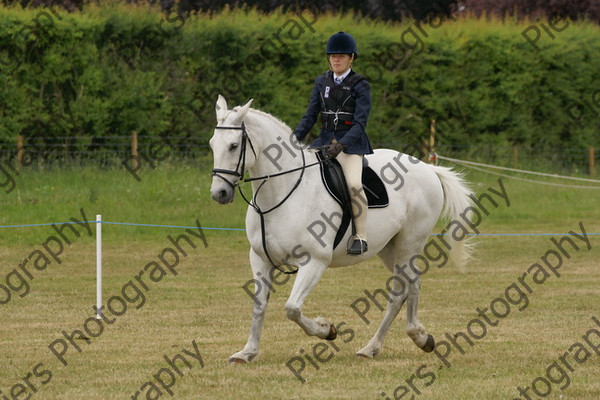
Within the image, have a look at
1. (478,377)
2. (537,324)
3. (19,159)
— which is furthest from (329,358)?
(19,159)

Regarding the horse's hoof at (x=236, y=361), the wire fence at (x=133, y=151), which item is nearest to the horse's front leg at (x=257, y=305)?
the horse's hoof at (x=236, y=361)

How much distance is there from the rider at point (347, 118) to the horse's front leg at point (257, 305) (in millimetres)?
728

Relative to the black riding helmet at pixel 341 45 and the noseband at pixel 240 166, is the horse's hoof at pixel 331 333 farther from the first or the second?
the black riding helmet at pixel 341 45

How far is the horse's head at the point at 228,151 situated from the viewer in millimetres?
7461

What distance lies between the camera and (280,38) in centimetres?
2225

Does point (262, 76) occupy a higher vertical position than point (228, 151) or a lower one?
lower

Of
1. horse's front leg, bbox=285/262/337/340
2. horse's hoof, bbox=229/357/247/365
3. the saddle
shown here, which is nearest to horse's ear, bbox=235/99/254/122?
the saddle

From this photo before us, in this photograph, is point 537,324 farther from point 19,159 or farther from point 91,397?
point 19,159

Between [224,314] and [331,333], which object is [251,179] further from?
[224,314]

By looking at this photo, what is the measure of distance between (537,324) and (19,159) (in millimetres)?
11969

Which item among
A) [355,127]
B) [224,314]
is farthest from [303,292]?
[224,314]

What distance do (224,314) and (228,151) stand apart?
404 centimetres

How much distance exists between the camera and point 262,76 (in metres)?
21.8

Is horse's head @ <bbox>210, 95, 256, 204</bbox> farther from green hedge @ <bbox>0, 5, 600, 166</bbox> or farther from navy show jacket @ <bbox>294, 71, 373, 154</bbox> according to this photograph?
green hedge @ <bbox>0, 5, 600, 166</bbox>
